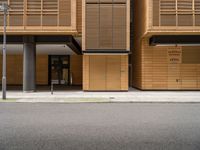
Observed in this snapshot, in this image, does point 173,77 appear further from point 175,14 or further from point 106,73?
point 106,73

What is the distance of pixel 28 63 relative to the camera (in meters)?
26.6

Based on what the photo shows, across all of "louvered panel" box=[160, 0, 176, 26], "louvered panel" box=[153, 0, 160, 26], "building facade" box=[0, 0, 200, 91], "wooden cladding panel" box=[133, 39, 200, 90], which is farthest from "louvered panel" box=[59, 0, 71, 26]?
"wooden cladding panel" box=[133, 39, 200, 90]

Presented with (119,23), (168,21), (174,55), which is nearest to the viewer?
(168,21)

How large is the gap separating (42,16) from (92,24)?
4165 millimetres

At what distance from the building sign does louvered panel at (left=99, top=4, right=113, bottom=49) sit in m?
5.37

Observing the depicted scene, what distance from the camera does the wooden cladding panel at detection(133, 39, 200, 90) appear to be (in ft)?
94.7

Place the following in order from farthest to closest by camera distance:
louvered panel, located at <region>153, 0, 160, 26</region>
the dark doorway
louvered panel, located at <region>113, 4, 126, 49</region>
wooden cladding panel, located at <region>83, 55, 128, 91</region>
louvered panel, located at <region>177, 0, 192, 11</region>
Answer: the dark doorway
wooden cladding panel, located at <region>83, 55, 128, 91</region>
louvered panel, located at <region>113, 4, 126, 49</region>
louvered panel, located at <region>177, 0, 192, 11</region>
louvered panel, located at <region>153, 0, 160, 26</region>

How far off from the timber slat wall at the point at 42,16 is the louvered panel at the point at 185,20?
8.09 m

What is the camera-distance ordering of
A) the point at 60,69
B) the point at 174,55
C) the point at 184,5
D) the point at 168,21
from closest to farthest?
1. the point at 168,21
2. the point at 184,5
3. the point at 174,55
4. the point at 60,69

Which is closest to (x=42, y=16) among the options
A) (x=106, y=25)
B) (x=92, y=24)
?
(x=92, y=24)

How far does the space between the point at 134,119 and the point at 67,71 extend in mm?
28770

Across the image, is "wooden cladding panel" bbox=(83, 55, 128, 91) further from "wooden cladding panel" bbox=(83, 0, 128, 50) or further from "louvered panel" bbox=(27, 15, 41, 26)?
"louvered panel" bbox=(27, 15, 41, 26)

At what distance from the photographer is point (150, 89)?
94.9 feet

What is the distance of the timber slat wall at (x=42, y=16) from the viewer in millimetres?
25469
